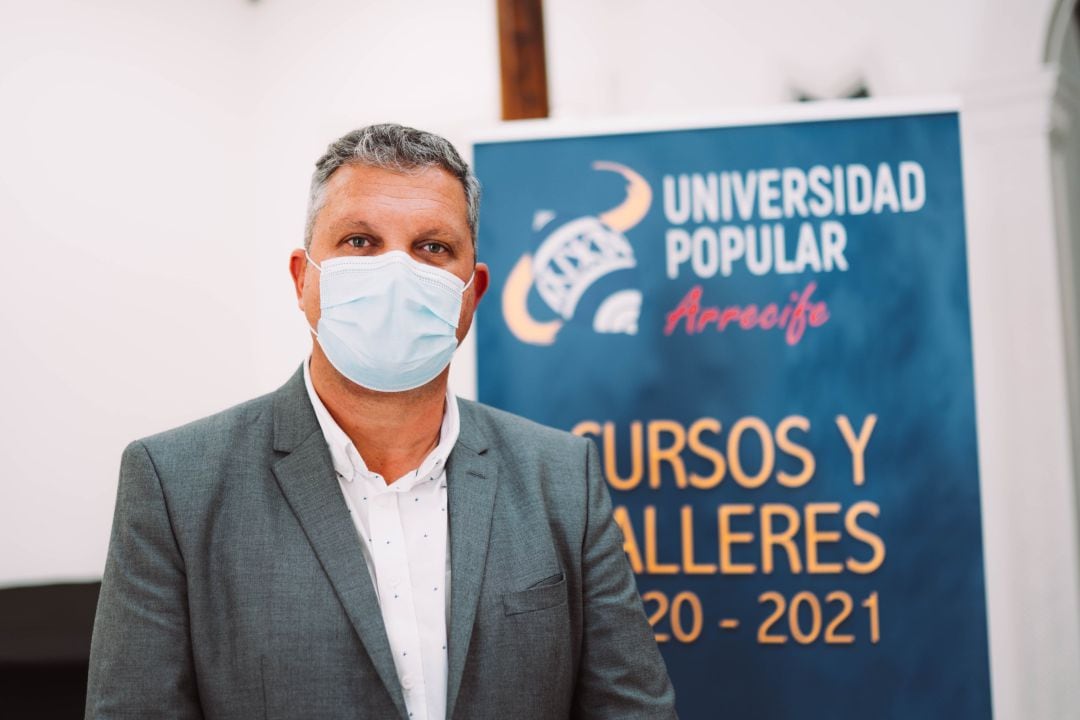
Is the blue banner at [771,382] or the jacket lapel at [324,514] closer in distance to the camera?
the jacket lapel at [324,514]

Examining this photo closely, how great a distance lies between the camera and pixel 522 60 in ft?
8.19

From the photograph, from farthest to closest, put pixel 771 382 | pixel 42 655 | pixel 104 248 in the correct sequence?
pixel 104 248, pixel 771 382, pixel 42 655

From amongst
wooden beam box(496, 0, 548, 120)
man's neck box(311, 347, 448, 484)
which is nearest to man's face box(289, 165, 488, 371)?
man's neck box(311, 347, 448, 484)

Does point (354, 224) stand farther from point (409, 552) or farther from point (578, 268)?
point (578, 268)

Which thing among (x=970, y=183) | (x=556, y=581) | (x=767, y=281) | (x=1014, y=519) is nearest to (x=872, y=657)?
(x=1014, y=519)

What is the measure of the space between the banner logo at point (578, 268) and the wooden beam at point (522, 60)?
401mm

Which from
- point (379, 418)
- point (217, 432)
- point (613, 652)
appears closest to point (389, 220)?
point (379, 418)

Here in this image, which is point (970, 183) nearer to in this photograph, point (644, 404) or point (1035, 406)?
point (1035, 406)

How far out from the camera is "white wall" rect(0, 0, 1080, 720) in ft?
7.39

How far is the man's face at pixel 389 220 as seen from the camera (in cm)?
139

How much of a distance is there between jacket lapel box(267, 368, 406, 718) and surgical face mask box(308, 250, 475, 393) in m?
0.11

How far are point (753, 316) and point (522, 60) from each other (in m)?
1.00

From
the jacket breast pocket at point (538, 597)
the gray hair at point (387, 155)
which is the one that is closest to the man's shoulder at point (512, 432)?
the jacket breast pocket at point (538, 597)

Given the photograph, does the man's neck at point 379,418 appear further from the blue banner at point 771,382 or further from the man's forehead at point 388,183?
the blue banner at point 771,382
